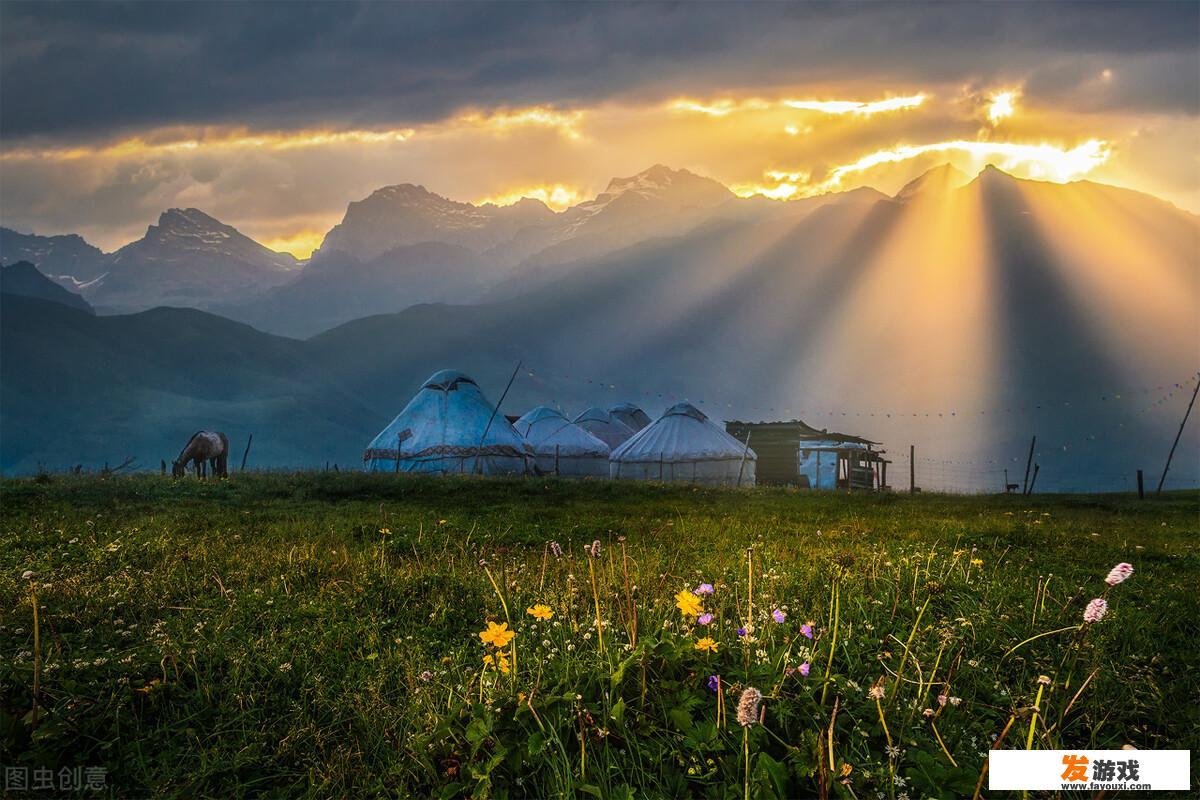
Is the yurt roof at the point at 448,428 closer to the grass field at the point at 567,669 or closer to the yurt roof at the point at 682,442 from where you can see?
the yurt roof at the point at 682,442

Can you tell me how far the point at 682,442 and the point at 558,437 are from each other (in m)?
6.68

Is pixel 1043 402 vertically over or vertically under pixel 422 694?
over

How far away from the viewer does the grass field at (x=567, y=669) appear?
3564mm

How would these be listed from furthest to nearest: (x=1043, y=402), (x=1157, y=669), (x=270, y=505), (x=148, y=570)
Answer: (x=1043, y=402)
(x=270, y=505)
(x=148, y=570)
(x=1157, y=669)

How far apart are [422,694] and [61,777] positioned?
152 cm

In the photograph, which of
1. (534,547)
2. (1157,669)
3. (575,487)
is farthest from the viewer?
(575,487)

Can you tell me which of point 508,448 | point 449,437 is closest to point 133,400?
point 449,437

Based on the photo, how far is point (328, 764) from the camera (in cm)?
384

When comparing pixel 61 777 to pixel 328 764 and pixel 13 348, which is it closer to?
pixel 328 764

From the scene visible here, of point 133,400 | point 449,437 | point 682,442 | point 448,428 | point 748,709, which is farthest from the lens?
point 133,400

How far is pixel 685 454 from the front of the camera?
3672 centimetres

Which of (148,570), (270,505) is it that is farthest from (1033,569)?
(270,505)

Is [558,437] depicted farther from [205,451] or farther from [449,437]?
[205,451]

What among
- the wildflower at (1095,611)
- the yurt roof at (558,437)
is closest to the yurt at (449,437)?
the yurt roof at (558,437)
